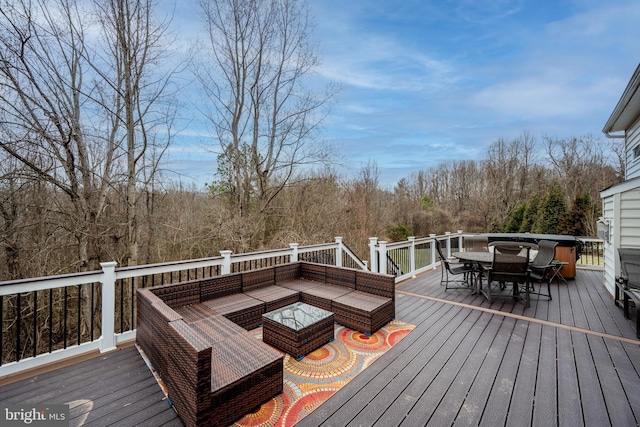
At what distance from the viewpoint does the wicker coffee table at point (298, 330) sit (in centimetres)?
275

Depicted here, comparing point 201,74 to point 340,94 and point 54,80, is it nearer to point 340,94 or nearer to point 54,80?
point 54,80

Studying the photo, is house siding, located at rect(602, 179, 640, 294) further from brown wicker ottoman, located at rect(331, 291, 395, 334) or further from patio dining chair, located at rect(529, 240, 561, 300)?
brown wicker ottoman, located at rect(331, 291, 395, 334)

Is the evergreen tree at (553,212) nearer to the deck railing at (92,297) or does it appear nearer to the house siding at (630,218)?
the deck railing at (92,297)

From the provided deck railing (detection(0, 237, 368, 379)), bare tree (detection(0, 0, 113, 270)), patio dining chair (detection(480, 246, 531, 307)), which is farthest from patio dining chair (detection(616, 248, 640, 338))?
bare tree (detection(0, 0, 113, 270))

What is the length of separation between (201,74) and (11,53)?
398cm

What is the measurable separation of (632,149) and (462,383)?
8.40m

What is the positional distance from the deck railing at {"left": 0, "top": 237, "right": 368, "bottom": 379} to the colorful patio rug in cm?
69

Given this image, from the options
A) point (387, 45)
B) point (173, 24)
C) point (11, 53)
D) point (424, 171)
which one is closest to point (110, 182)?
point (11, 53)

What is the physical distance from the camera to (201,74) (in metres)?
7.57

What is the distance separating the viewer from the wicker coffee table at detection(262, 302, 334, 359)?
2.75 meters

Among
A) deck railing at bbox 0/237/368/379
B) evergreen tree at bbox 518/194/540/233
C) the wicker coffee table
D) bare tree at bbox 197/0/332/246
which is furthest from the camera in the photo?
evergreen tree at bbox 518/194/540/233

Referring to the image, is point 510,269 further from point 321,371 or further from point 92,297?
point 92,297

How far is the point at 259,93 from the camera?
7984 millimetres

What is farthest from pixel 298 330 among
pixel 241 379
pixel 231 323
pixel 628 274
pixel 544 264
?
pixel 544 264
